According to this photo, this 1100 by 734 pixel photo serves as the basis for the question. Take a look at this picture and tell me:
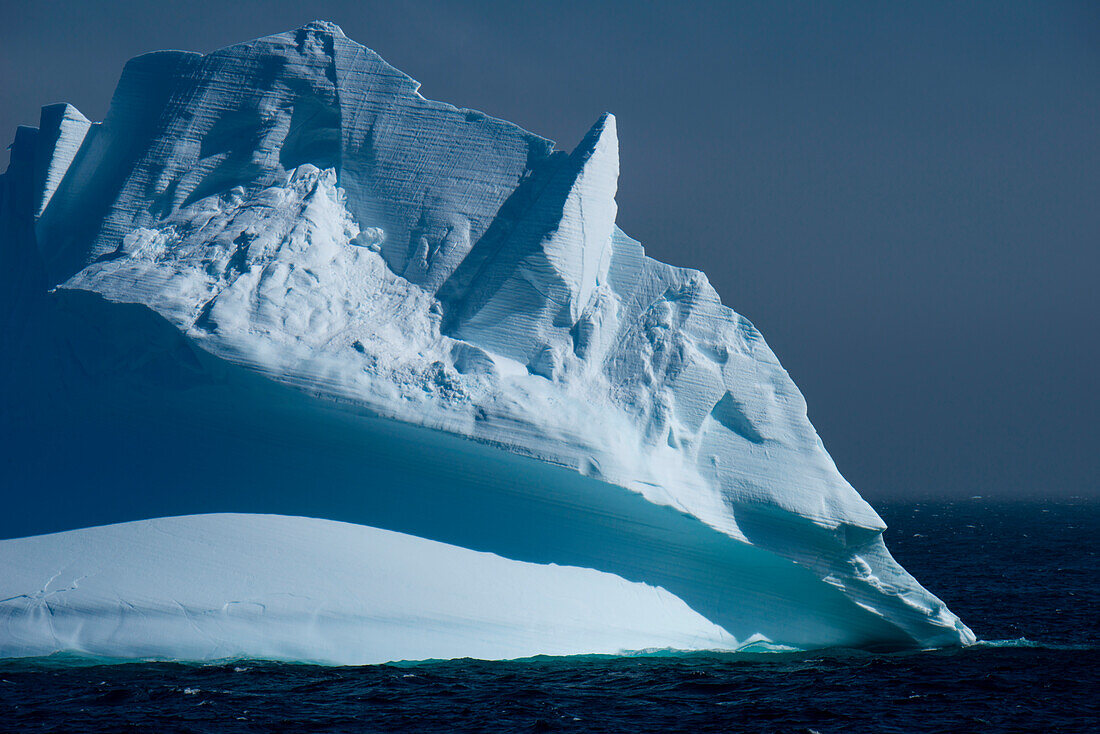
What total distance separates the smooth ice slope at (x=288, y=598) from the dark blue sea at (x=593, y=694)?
0.26 m

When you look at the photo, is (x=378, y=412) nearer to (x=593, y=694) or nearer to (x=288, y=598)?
(x=288, y=598)

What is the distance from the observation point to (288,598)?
1241cm

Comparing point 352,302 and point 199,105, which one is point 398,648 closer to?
point 352,302

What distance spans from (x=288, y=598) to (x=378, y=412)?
2.47 metres

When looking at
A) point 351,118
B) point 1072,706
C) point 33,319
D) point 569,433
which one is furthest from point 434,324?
point 1072,706

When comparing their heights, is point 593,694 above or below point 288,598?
below

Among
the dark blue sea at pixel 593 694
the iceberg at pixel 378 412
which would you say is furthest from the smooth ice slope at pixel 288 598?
the dark blue sea at pixel 593 694

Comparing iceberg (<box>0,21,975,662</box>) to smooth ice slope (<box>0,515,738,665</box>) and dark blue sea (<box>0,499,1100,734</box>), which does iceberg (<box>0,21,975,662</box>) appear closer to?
smooth ice slope (<box>0,515,738,665</box>)

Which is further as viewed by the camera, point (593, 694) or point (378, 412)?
point (378, 412)

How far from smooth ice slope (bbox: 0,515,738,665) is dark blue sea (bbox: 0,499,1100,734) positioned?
26 centimetres

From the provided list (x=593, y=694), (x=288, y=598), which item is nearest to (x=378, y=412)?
(x=288, y=598)

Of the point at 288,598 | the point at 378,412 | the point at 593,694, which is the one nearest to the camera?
the point at 593,694

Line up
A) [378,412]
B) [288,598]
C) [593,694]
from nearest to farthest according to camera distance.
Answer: [593,694], [288,598], [378,412]

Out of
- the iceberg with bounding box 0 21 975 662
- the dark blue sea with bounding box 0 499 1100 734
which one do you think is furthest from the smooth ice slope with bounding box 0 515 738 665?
the dark blue sea with bounding box 0 499 1100 734
